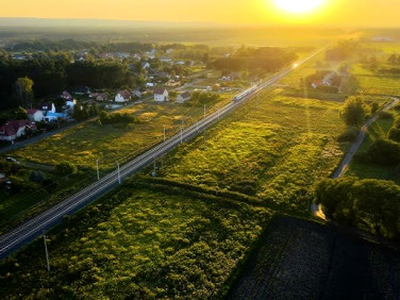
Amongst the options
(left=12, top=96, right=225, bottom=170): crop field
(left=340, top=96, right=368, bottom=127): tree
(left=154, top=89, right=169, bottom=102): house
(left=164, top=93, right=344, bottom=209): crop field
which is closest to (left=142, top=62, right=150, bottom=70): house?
(left=154, top=89, right=169, bottom=102): house

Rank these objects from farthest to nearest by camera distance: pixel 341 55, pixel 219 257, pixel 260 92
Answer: pixel 341 55
pixel 260 92
pixel 219 257

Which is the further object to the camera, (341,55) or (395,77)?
(341,55)

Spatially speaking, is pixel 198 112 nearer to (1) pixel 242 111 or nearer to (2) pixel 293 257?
(1) pixel 242 111

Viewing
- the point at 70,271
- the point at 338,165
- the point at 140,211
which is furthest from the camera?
the point at 338,165

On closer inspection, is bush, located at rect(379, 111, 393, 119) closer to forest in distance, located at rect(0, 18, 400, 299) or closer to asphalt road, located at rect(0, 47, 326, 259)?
forest in distance, located at rect(0, 18, 400, 299)

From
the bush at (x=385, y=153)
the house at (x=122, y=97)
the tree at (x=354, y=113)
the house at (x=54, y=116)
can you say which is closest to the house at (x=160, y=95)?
the house at (x=122, y=97)

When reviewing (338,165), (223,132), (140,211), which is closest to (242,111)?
(223,132)
